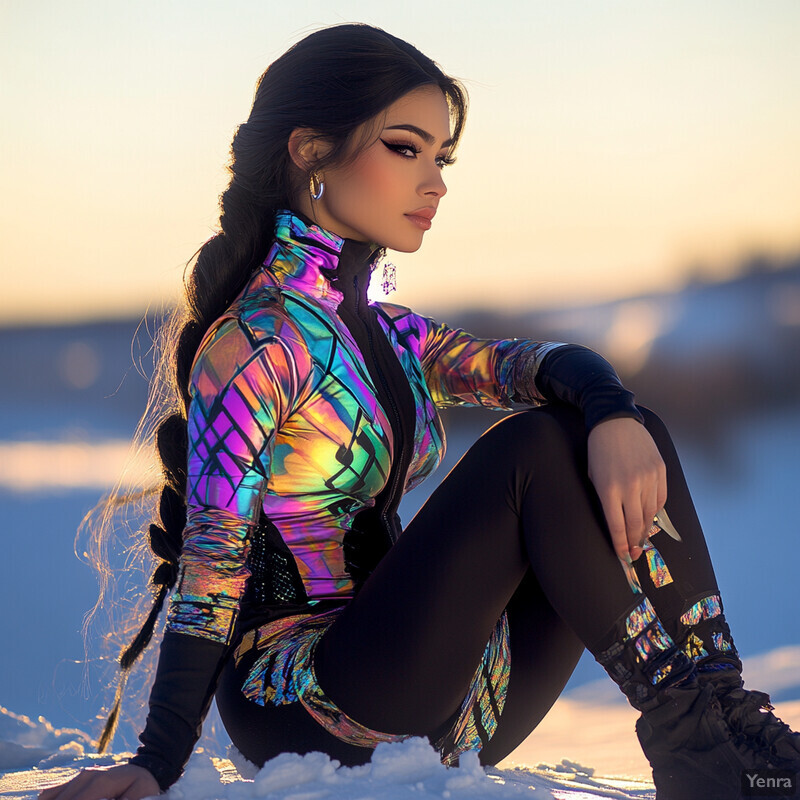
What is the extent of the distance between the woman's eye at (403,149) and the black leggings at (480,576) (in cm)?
57

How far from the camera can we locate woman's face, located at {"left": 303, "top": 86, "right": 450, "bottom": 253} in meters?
1.77

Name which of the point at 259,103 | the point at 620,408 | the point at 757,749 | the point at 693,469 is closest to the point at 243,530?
the point at 620,408

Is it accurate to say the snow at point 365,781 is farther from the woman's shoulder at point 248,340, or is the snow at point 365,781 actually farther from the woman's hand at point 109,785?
the woman's shoulder at point 248,340

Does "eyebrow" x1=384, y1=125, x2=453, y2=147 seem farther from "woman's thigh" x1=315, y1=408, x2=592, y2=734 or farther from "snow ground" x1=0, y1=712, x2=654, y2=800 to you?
"snow ground" x1=0, y1=712, x2=654, y2=800

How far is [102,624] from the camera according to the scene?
202 cm

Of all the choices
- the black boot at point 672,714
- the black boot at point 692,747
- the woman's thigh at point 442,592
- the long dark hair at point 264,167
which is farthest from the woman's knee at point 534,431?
the long dark hair at point 264,167

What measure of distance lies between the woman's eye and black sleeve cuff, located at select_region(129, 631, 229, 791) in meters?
0.95

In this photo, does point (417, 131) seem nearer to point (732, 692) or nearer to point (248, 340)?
point (248, 340)

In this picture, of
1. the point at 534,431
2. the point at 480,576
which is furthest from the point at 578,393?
the point at 480,576

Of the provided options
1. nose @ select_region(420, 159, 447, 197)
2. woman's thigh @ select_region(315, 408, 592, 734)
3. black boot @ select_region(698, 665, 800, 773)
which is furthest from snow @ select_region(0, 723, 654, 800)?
→ nose @ select_region(420, 159, 447, 197)

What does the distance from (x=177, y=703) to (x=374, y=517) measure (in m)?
0.54

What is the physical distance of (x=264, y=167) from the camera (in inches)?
72.6

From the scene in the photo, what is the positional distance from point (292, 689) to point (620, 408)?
0.69 metres

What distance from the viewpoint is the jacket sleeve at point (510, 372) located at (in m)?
1.66
